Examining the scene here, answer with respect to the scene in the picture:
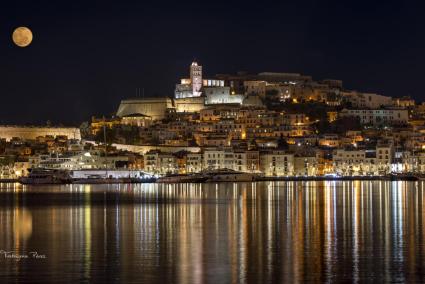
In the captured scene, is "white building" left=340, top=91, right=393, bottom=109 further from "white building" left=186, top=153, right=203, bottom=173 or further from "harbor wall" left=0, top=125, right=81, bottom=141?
"harbor wall" left=0, top=125, right=81, bottom=141

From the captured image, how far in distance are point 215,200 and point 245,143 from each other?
35063mm

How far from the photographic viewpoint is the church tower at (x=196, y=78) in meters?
79.2

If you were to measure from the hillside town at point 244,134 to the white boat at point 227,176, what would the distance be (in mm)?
1967

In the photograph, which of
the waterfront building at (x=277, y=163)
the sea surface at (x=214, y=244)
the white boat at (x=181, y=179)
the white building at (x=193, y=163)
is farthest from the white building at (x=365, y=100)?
the sea surface at (x=214, y=244)

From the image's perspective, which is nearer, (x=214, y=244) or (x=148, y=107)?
(x=214, y=244)

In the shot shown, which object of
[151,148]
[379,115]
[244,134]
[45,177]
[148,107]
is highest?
[148,107]

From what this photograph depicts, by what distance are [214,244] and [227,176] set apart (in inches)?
1738

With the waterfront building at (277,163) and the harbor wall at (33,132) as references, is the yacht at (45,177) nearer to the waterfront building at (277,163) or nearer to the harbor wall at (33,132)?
the waterfront building at (277,163)

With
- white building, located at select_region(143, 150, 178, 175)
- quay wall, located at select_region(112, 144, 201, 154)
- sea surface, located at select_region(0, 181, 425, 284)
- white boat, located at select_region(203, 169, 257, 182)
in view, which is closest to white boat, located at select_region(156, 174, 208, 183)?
white boat, located at select_region(203, 169, 257, 182)

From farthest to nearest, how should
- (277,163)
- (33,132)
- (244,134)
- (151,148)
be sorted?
(33,132) < (244,134) < (151,148) < (277,163)

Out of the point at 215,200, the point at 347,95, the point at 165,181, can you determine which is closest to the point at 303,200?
the point at 215,200

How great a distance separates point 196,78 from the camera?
79.2 metres

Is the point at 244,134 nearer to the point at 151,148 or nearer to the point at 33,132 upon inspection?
the point at 151,148

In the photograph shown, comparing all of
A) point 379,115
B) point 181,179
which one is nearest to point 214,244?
point 181,179
